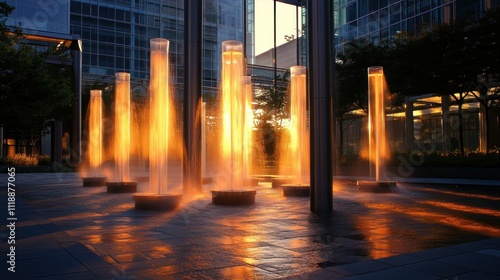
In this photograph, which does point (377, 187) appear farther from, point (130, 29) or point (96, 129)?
point (130, 29)

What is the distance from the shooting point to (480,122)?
33.0 m

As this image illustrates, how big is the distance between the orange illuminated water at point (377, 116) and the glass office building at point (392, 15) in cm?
1600

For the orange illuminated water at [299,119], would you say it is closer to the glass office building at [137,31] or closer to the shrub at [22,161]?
the shrub at [22,161]

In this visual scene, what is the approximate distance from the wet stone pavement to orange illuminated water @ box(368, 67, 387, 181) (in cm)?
436

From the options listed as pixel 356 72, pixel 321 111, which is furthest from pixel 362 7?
pixel 321 111

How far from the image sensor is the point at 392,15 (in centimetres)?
3934

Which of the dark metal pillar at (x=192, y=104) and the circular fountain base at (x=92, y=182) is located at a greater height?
the dark metal pillar at (x=192, y=104)

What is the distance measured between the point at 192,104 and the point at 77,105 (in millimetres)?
20642

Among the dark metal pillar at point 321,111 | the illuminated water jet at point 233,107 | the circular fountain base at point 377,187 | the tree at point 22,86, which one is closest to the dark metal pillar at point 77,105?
the tree at point 22,86

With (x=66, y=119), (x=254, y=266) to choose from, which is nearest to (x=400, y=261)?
(x=254, y=266)

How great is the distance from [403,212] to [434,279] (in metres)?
5.53

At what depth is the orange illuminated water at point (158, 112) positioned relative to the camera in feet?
37.0

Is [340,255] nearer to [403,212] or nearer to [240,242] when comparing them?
[240,242]

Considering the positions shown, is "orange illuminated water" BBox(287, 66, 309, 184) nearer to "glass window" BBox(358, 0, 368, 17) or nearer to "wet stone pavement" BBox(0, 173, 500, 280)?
"wet stone pavement" BBox(0, 173, 500, 280)
